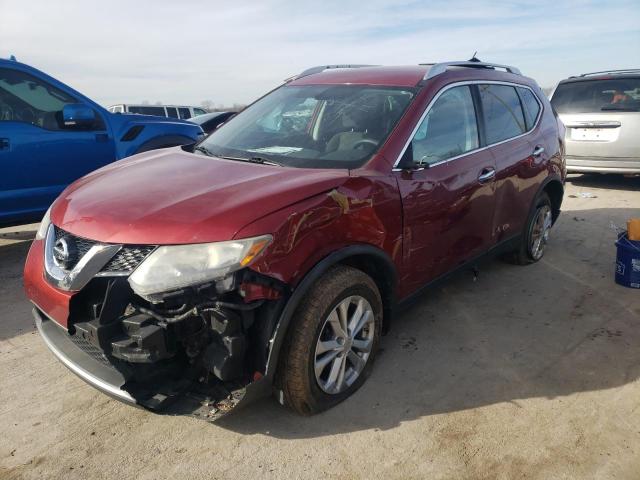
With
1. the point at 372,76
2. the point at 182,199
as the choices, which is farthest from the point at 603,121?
the point at 182,199

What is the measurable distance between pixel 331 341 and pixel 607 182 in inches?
327

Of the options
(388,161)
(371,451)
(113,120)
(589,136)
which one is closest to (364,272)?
(388,161)

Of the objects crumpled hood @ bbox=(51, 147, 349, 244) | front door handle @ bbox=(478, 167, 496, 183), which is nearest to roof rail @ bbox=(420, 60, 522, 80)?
front door handle @ bbox=(478, 167, 496, 183)

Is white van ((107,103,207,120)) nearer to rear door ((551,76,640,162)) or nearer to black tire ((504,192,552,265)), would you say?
rear door ((551,76,640,162))

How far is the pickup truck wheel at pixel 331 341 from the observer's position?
8.07 feet

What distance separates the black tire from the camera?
472 cm

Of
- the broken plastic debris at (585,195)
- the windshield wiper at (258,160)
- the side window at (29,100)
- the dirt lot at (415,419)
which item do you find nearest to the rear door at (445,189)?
the dirt lot at (415,419)

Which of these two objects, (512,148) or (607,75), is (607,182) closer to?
(607,75)

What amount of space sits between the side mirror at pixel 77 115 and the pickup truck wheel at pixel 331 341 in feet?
12.7

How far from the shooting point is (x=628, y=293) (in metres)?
4.36

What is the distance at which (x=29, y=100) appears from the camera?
507cm

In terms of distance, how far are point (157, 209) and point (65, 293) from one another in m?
0.58

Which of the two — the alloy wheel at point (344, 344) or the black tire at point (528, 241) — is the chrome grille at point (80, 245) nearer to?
the alloy wheel at point (344, 344)

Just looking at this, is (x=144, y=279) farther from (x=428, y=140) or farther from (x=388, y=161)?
(x=428, y=140)
